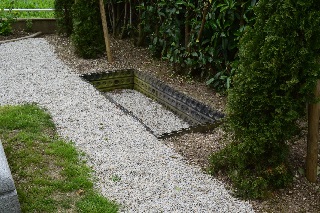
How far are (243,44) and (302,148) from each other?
4.62 ft

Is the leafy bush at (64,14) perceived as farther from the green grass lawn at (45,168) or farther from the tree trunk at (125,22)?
the green grass lawn at (45,168)

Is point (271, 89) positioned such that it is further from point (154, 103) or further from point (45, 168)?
point (154, 103)

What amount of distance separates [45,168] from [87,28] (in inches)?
159

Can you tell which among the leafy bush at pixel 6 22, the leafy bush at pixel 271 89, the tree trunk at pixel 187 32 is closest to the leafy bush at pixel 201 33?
the tree trunk at pixel 187 32

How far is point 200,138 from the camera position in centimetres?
A: 457

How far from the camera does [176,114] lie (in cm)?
593

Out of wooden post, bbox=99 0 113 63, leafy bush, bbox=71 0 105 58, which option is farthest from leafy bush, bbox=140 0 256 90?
leafy bush, bbox=71 0 105 58

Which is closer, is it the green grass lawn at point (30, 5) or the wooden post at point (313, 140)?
the wooden post at point (313, 140)

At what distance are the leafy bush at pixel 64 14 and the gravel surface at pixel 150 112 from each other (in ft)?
8.81

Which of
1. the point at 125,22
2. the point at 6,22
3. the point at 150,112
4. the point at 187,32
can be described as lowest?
the point at 150,112

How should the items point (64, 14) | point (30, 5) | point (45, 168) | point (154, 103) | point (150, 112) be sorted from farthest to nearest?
point (30, 5), point (64, 14), point (154, 103), point (150, 112), point (45, 168)

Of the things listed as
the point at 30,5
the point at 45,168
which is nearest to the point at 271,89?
the point at 45,168

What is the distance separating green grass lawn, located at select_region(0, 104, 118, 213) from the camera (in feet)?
11.0

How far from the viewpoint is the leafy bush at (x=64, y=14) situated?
8617 millimetres
